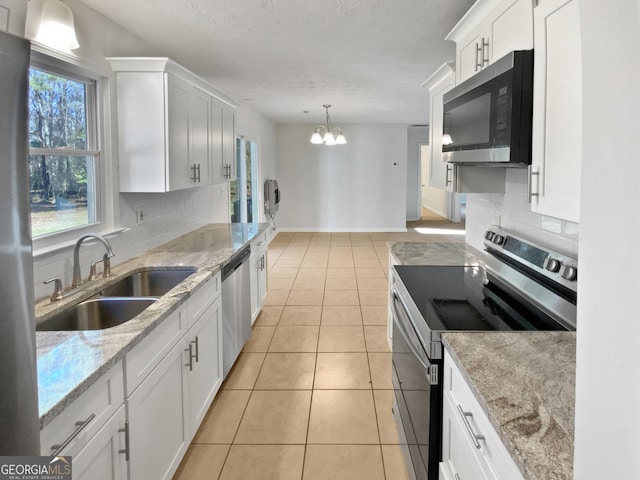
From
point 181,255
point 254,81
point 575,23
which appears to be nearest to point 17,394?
point 575,23

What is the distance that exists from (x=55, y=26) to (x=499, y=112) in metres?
1.99

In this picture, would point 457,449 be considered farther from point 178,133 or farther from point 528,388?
point 178,133

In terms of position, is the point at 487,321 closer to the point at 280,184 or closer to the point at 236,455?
the point at 236,455

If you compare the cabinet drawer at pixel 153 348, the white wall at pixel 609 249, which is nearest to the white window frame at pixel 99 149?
the cabinet drawer at pixel 153 348

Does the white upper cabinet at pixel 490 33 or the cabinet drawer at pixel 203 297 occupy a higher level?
the white upper cabinet at pixel 490 33

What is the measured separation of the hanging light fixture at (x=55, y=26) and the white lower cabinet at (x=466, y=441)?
2161 mm

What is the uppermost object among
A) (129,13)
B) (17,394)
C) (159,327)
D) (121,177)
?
(129,13)

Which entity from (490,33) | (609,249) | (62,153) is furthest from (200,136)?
(609,249)

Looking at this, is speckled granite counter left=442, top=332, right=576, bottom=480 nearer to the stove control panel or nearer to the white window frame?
the stove control panel

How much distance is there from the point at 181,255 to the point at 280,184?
7.18 metres

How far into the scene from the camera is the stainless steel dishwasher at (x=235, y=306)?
9.91ft

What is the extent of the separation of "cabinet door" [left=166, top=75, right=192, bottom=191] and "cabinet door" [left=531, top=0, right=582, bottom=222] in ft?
7.09

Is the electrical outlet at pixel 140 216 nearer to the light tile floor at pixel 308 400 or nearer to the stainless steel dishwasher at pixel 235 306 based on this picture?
the stainless steel dishwasher at pixel 235 306

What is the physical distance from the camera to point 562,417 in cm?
104
